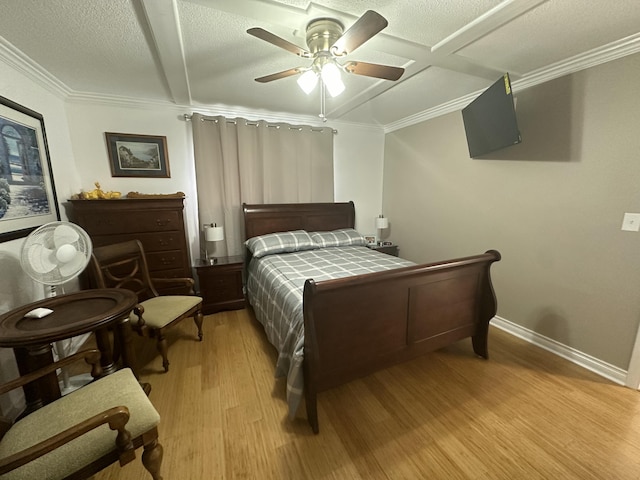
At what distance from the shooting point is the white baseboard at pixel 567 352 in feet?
6.47

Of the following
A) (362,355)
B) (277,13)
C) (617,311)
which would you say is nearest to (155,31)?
(277,13)

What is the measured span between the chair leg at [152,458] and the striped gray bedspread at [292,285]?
0.66 m

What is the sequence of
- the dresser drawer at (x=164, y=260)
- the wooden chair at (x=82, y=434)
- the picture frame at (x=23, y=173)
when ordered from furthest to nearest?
the dresser drawer at (x=164, y=260) < the picture frame at (x=23, y=173) < the wooden chair at (x=82, y=434)

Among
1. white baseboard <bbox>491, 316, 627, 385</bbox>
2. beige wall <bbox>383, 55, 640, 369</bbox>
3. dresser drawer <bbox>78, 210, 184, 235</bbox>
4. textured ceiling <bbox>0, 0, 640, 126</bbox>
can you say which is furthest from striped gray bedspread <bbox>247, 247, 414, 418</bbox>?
textured ceiling <bbox>0, 0, 640, 126</bbox>

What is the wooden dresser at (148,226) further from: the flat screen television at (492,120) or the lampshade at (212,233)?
the flat screen television at (492,120)

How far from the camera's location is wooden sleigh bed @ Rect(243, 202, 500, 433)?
1491 mm

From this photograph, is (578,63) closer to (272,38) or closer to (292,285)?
(272,38)

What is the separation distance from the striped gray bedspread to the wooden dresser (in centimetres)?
82

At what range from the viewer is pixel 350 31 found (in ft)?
4.25

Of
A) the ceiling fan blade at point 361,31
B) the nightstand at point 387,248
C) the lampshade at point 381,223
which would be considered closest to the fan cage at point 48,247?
the ceiling fan blade at point 361,31

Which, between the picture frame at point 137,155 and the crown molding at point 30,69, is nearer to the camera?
the crown molding at point 30,69

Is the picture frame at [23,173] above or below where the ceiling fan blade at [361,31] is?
below

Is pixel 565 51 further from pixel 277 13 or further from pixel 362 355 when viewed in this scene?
pixel 362 355

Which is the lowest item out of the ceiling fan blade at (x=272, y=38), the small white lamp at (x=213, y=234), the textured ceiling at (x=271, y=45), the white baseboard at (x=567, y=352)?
the white baseboard at (x=567, y=352)
